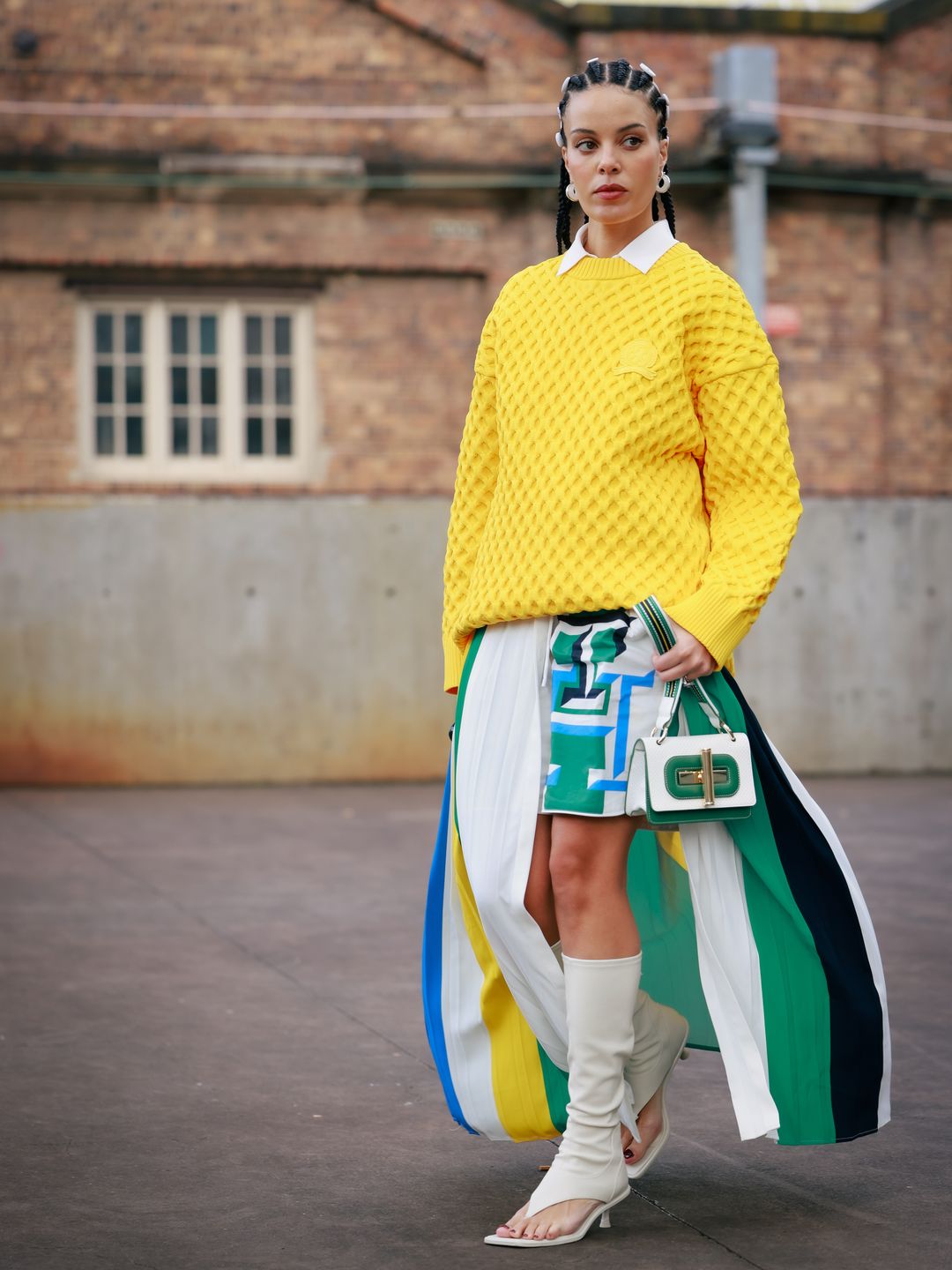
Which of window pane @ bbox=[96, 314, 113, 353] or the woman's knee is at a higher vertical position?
window pane @ bbox=[96, 314, 113, 353]

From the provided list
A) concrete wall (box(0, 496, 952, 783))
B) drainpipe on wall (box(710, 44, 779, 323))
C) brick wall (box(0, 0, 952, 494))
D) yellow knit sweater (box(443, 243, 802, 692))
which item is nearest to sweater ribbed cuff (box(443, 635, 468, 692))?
yellow knit sweater (box(443, 243, 802, 692))

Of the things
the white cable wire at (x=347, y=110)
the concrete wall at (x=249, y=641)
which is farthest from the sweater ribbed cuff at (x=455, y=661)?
the white cable wire at (x=347, y=110)

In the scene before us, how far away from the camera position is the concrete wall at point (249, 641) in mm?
12031

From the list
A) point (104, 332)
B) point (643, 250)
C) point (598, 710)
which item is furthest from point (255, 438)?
point (598, 710)

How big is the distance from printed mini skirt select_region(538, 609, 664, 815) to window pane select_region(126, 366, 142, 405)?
10.1 meters

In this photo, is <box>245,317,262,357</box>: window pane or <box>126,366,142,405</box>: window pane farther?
<box>245,317,262,357</box>: window pane

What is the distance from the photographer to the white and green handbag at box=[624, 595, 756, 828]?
3.23m

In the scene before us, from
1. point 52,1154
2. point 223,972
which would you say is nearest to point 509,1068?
point 52,1154

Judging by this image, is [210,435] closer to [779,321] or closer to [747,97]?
[779,321]

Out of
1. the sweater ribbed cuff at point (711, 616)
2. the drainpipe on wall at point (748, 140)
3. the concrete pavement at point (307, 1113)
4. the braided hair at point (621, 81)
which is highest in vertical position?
the drainpipe on wall at point (748, 140)

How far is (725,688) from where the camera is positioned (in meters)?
3.43

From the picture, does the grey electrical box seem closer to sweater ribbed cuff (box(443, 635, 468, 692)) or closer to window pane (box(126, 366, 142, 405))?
window pane (box(126, 366, 142, 405))

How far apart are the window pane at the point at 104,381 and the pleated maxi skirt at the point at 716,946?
9856 mm

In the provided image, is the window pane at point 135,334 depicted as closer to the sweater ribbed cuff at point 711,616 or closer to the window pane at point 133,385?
the window pane at point 133,385
